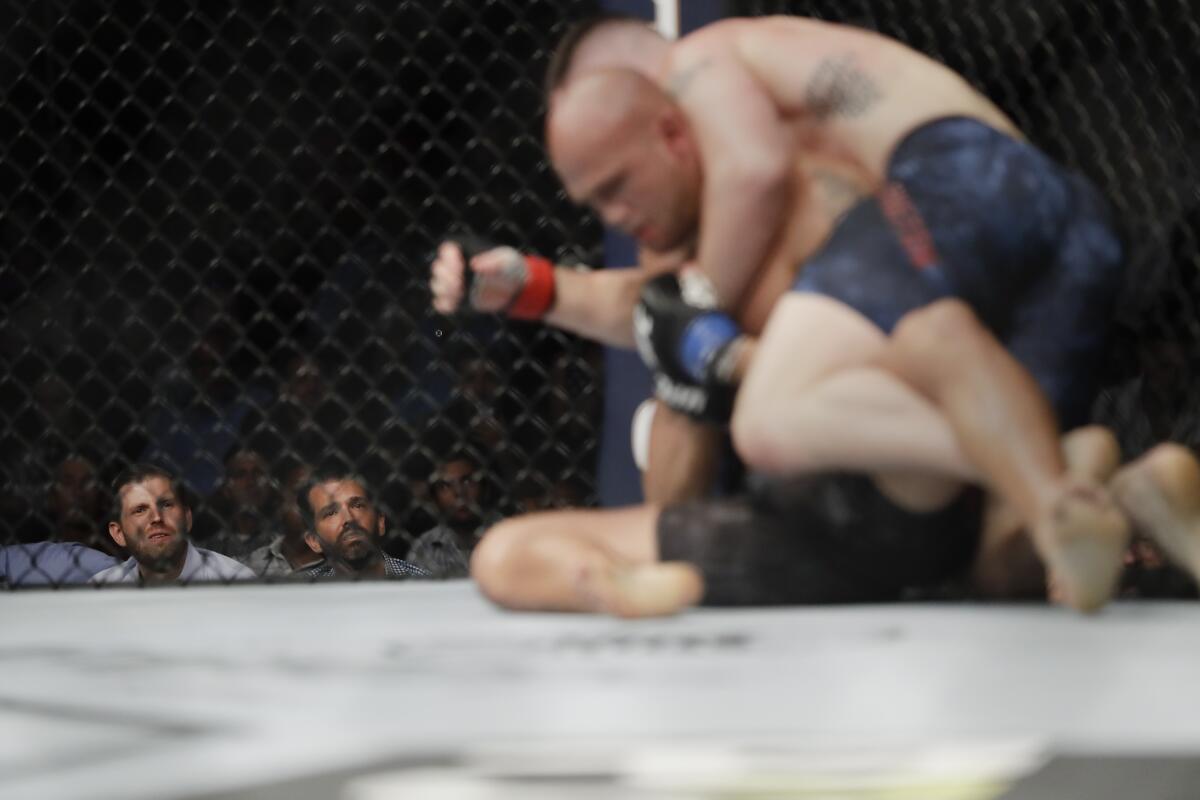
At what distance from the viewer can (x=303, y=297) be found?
6.50 feet

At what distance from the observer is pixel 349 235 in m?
2.06

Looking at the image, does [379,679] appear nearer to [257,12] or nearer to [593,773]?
[593,773]

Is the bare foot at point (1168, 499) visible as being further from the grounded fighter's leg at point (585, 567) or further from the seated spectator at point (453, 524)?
the seated spectator at point (453, 524)

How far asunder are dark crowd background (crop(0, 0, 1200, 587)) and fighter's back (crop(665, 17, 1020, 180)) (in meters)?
0.39

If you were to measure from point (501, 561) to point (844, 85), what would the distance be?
48 cm

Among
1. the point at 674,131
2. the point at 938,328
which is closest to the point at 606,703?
the point at 938,328

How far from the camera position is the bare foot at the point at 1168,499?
91 centimetres

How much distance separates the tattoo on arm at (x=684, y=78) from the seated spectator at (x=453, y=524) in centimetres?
78

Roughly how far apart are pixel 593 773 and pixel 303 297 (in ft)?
5.13

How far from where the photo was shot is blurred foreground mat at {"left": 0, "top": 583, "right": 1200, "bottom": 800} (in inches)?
20.5

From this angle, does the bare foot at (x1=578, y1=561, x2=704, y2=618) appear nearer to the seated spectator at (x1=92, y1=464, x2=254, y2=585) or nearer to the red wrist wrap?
the red wrist wrap

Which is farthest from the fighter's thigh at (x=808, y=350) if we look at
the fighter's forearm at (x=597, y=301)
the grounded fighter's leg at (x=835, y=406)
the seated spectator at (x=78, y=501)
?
the seated spectator at (x=78, y=501)

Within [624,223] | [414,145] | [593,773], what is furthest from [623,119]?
[414,145]

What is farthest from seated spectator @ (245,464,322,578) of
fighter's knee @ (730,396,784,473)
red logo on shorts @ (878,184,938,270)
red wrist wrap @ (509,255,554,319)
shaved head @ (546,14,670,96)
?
red logo on shorts @ (878,184,938,270)
